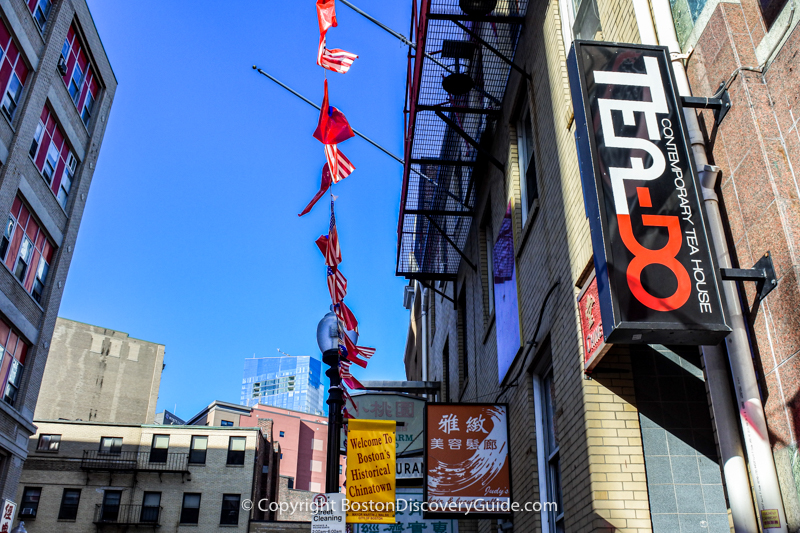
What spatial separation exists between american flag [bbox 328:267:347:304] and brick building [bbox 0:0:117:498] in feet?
36.7

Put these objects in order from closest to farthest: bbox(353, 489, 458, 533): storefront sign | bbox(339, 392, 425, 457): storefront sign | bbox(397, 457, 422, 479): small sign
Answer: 1. bbox(397, 457, 422, 479): small sign
2. bbox(353, 489, 458, 533): storefront sign
3. bbox(339, 392, 425, 457): storefront sign


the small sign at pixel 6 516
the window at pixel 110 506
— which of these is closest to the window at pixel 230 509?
the window at pixel 110 506

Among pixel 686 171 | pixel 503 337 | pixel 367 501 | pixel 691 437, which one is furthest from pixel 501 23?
pixel 367 501

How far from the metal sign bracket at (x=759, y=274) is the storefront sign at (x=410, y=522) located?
1211 centimetres

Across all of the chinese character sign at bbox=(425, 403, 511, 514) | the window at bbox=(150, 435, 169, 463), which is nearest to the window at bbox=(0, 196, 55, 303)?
the chinese character sign at bbox=(425, 403, 511, 514)

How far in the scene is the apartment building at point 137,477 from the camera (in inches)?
1719

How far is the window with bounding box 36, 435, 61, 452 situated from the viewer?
150ft

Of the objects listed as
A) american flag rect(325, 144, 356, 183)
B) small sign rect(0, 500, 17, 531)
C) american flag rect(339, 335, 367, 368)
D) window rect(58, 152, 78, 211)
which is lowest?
small sign rect(0, 500, 17, 531)

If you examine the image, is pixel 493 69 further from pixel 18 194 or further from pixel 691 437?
pixel 18 194

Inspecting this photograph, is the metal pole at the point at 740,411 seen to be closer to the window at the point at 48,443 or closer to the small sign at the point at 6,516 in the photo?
the small sign at the point at 6,516

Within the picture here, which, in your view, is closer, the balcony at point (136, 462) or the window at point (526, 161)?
the window at point (526, 161)

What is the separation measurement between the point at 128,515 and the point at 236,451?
7509 mm

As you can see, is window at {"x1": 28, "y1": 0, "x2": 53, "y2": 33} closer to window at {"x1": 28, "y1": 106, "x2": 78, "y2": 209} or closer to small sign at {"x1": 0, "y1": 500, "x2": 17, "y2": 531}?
window at {"x1": 28, "y1": 106, "x2": 78, "y2": 209}

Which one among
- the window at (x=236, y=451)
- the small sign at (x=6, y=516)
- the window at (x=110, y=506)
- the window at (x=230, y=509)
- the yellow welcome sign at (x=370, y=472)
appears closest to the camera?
the yellow welcome sign at (x=370, y=472)
